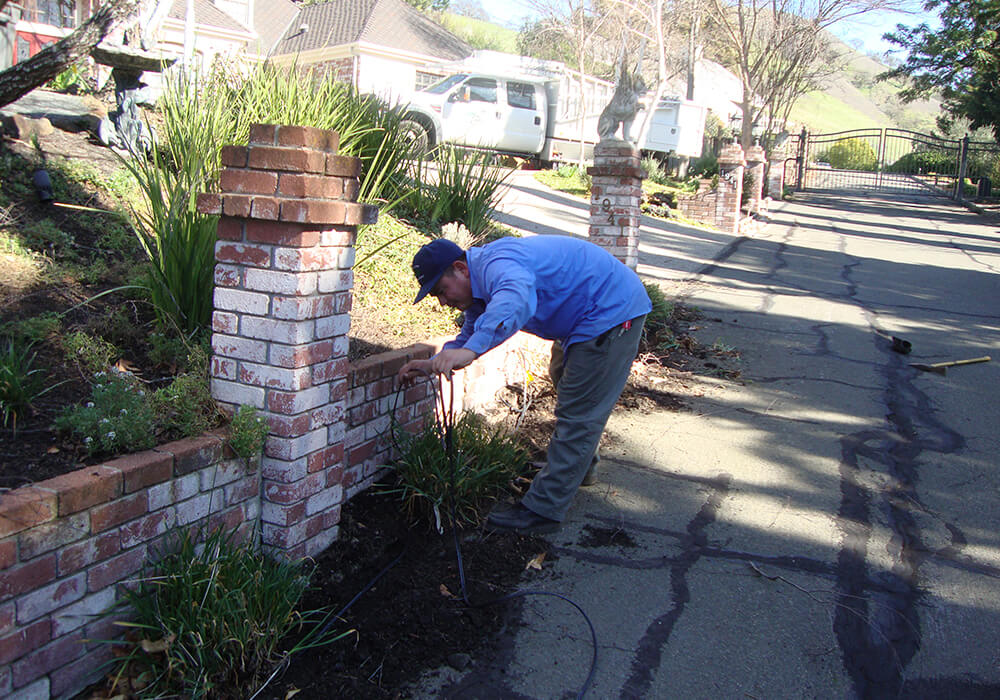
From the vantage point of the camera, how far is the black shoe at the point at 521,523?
3678 mm

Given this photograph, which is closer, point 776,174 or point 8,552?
point 8,552

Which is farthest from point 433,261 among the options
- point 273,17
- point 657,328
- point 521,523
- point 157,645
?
point 273,17

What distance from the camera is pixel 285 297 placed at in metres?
2.84

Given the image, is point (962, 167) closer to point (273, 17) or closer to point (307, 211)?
point (273, 17)

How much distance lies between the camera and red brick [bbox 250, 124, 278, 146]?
2.86 m

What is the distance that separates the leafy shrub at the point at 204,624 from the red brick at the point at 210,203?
3.86ft

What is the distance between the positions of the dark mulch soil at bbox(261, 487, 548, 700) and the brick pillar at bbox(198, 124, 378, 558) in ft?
0.96

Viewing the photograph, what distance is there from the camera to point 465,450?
392 centimetres

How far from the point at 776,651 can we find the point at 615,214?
4595 millimetres

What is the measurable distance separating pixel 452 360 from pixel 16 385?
60.2 inches

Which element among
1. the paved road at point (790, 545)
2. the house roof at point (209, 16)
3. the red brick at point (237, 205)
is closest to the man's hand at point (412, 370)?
the red brick at point (237, 205)

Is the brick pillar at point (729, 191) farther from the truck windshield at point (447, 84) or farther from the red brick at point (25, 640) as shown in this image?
the red brick at point (25, 640)

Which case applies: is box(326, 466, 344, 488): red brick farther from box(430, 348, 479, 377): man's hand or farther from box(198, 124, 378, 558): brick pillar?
box(430, 348, 479, 377): man's hand

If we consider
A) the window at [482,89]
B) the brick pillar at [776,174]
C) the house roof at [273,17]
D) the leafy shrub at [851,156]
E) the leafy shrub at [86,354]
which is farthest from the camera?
the leafy shrub at [851,156]
